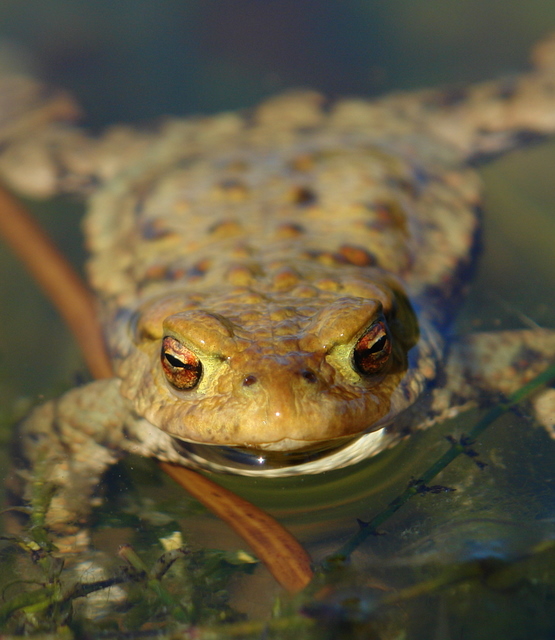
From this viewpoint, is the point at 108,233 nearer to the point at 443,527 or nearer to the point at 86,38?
the point at 443,527

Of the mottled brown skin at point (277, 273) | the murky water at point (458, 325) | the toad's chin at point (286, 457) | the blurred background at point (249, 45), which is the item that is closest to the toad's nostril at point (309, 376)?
the mottled brown skin at point (277, 273)

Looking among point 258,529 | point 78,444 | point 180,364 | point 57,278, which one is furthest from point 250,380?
point 57,278

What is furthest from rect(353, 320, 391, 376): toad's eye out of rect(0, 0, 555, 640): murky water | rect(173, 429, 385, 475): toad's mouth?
rect(0, 0, 555, 640): murky water

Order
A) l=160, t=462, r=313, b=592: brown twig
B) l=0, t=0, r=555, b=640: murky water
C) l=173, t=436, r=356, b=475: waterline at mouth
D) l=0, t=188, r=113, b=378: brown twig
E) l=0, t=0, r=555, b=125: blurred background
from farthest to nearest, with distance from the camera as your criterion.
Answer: l=0, t=0, r=555, b=125: blurred background → l=0, t=188, r=113, b=378: brown twig → l=173, t=436, r=356, b=475: waterline at mouth → l=160, t=462, r=313, b=592: brown twig → l=0, t=0, r=555, b=640: murky water

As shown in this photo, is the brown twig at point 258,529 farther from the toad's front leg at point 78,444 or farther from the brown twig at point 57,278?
the brown twig at point 57,278

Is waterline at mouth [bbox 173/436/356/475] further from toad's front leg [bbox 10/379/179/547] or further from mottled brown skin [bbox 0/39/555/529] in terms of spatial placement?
toad's front leg [bbox 10/379/179/547]

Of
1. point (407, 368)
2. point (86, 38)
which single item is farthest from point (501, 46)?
point (407, 368)

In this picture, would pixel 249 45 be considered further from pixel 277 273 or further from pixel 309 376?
pixel 309 376
